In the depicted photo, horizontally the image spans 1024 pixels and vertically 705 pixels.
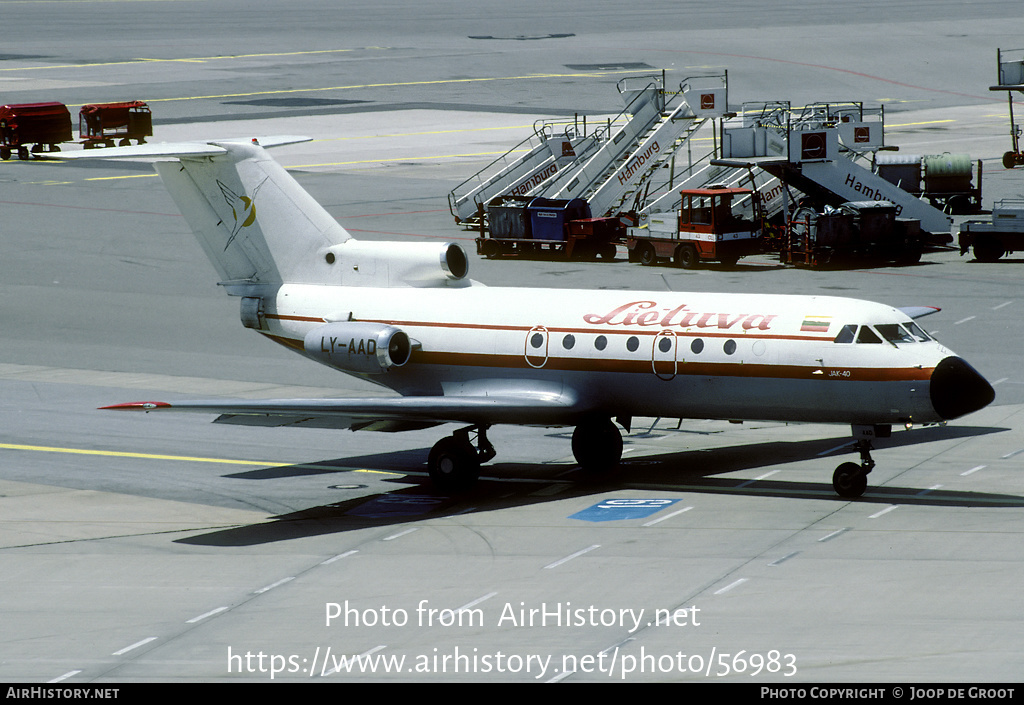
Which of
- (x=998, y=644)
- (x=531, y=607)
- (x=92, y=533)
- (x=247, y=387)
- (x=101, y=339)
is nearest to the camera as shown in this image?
(x=998, y=644)

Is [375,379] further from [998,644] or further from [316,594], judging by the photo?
[998,644]

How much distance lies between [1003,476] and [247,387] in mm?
18974

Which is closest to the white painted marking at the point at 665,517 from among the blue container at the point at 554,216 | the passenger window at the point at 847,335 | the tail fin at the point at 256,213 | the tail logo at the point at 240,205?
the passenger window at the point at 847,335

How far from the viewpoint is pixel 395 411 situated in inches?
1078

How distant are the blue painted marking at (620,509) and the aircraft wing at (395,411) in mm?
2288

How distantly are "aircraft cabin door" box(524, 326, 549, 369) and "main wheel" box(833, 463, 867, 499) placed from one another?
607 cm

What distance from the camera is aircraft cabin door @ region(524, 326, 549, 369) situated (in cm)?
2875

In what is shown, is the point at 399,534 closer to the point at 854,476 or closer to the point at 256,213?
the point at 854,476

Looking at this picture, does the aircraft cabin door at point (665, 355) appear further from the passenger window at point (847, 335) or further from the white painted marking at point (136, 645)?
the white painted marking at point (136, 645)

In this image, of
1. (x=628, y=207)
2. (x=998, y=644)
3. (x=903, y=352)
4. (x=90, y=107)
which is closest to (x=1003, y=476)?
(x=903, y=352)

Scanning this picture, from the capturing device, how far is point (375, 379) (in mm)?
30594

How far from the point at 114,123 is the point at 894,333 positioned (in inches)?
2565

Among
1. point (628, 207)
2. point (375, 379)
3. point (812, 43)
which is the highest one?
point (812, 43)

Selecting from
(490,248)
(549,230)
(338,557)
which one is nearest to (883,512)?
(338,557)
